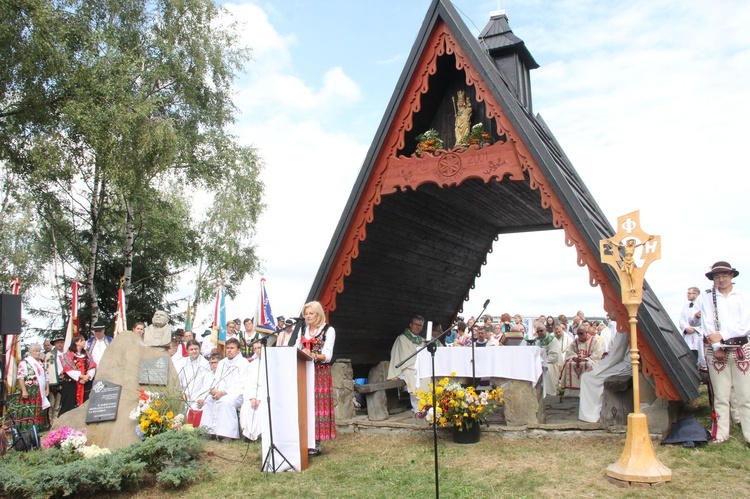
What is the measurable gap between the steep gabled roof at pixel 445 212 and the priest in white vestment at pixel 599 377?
67cm

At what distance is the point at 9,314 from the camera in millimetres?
7484

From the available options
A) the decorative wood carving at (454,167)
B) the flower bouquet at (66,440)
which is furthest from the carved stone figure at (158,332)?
the decorative wood carving at (454,167)

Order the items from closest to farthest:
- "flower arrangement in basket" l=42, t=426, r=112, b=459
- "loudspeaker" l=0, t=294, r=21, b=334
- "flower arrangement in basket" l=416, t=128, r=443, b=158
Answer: "flower arrangement in basket" l=42, t=426, r=112, b=459
"loudspeaker" l=0, t=294, r=21, b=334
"flower arrangement in basket" l=416, t=128, r=443, b=158

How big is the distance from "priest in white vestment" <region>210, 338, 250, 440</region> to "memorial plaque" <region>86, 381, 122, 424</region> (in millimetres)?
1490

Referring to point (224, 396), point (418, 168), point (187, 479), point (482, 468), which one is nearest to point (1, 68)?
point (224, 396)

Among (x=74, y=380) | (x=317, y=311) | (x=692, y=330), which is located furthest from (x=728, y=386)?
→ (x=74, y=380)

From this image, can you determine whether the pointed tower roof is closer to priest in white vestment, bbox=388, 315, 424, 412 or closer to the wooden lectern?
priest in white vestment, bbox=388, 315, 424, 412

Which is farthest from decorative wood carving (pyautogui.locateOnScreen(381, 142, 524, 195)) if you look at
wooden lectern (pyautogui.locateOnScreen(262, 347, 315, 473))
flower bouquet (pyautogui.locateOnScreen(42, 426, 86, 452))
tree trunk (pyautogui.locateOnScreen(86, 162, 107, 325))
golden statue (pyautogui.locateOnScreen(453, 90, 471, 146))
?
tree trunk (pyautogui.locateOnScreen(86, 162, 107, 325))

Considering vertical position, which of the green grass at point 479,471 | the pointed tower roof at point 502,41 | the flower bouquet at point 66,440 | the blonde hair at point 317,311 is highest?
the pointed tower roof at point 502,41

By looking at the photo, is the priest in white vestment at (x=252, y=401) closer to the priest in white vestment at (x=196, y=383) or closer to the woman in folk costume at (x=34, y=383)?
the priest in white vestment at (x=196, y=383)

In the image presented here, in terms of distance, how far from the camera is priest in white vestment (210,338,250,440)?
912 cm

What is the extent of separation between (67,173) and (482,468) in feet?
47.2

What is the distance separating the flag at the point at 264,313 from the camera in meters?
12.4

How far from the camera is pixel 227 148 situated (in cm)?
2177
